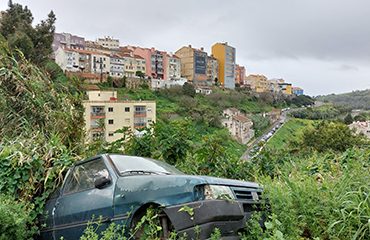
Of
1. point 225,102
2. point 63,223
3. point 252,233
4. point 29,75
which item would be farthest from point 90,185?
point 225,102

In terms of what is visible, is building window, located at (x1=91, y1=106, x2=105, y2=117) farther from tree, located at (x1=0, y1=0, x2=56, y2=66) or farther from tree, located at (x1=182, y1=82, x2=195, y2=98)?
tree, located at (x1=182, y1=82, x2=195, y2=98)

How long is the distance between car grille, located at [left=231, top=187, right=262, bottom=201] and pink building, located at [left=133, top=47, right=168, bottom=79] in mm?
64685

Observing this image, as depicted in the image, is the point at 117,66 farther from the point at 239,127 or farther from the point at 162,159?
the point at 162,159

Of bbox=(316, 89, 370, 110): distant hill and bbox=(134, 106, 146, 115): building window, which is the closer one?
bbox=(134, 106, 146, 115): building window

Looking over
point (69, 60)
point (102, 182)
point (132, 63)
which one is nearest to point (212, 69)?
point (132, 63)

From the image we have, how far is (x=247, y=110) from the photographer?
6159 centimetres

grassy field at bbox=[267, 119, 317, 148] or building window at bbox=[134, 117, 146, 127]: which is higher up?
building window at bbox=[134, 117, 146, 127]

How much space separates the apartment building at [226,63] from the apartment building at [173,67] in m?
17.4

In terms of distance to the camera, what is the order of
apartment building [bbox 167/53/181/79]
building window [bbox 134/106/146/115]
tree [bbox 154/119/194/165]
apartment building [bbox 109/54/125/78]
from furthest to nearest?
apartment building [bbox 167/53/181/79] < apartment building [bbox 109/54/125/78] < building window [bbox 134/106/146/115] < tree [bbox 154/119/194/165]

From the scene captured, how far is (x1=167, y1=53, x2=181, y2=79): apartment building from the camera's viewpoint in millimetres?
69562

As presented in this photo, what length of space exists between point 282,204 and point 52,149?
3329mm

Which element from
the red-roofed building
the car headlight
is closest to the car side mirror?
the car headlight

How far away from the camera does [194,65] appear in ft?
244

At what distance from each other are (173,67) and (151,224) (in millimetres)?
71194
